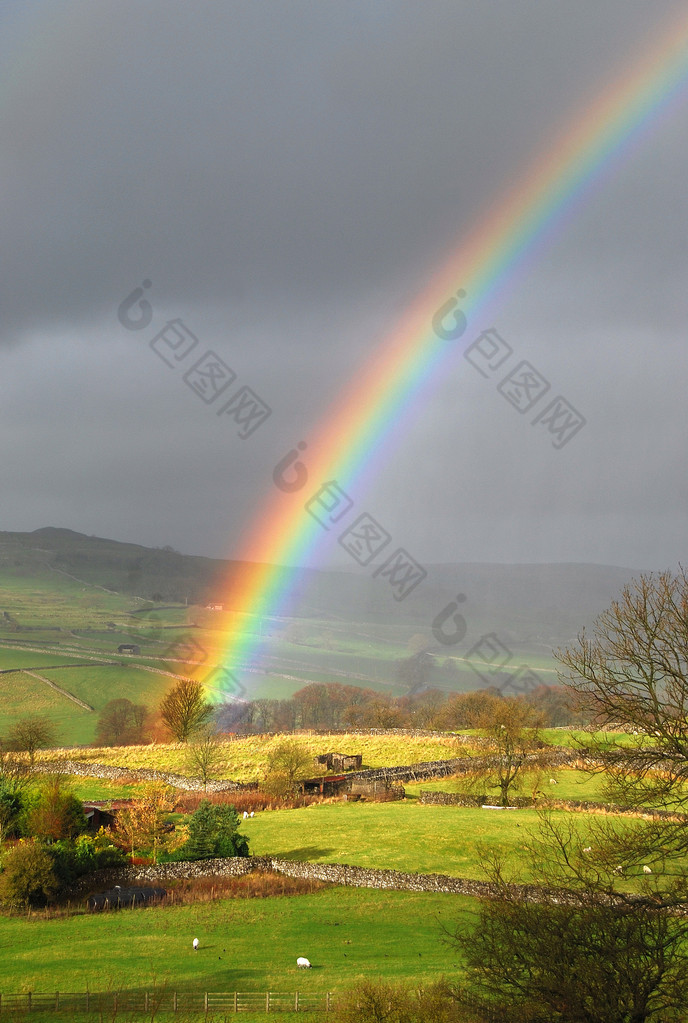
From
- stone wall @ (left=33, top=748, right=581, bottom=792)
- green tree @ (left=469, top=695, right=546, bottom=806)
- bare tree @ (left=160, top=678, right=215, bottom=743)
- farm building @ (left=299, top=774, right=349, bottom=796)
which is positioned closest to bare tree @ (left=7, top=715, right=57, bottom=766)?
stone wall @ (left=33, top=748, right=581, bottom=792)

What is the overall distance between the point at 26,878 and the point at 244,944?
1223 centimetres

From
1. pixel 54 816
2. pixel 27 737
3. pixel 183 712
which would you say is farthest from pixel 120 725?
pixel 54 816

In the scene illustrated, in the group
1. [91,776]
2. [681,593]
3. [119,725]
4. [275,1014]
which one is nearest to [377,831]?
A: [275,1014]

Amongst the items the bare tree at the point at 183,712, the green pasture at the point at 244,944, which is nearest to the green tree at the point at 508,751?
the green pasture at the point at 244,944

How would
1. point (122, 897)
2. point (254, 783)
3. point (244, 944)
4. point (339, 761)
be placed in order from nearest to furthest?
Result: point (244, 944) < point (122, 897) < point (254, 783) < point (339, 761)

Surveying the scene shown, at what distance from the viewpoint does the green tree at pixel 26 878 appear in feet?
124

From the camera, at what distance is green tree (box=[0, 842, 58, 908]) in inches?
1492

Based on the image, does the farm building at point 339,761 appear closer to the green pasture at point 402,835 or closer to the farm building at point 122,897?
the green pasture at point 402,835

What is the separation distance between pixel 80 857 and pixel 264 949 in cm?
1532

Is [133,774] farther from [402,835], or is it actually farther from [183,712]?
[402,835]

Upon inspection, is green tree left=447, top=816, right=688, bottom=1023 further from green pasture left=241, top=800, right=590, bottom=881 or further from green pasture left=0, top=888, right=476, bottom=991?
green pasture left=241, top=800, right=590, bottom=881

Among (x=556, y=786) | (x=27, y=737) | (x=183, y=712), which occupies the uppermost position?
(x=183, y=712)

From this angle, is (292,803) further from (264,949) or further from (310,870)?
(264,949)

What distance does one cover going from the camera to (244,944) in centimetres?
3197
